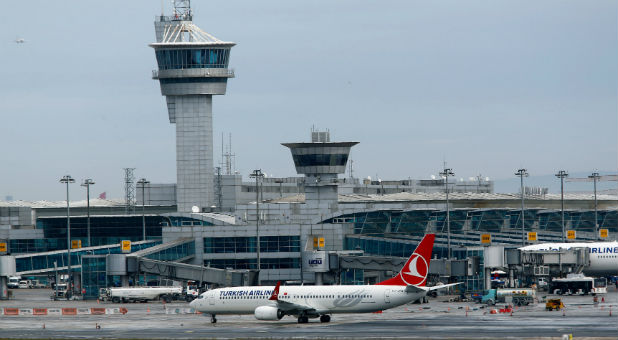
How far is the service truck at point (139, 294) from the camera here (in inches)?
5630

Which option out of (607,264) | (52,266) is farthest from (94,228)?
(607,264)

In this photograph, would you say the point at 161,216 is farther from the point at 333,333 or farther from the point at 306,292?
the point at 333,333

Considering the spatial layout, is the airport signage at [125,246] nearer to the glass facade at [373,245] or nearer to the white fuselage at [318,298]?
the glass facade at [373,245]

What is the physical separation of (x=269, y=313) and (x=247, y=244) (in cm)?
6920

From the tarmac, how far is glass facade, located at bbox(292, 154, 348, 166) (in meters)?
57.3

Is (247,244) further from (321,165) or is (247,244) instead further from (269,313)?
(269,313)

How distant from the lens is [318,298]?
99.2m

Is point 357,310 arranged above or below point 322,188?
below

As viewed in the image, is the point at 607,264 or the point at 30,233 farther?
the point at 30,233

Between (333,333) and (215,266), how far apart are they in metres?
83.6

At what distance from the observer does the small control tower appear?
181250mm

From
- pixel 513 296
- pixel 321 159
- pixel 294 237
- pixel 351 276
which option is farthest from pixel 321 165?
pixel 513 296

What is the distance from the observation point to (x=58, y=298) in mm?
152375

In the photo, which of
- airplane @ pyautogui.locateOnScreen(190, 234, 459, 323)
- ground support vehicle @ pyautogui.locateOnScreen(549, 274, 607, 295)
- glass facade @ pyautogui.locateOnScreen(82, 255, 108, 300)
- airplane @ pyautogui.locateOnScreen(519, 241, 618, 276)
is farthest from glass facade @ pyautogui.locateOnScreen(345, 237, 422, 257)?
airplane @ pyautogui.locateOnScreen(190, 234, 459, 323)
